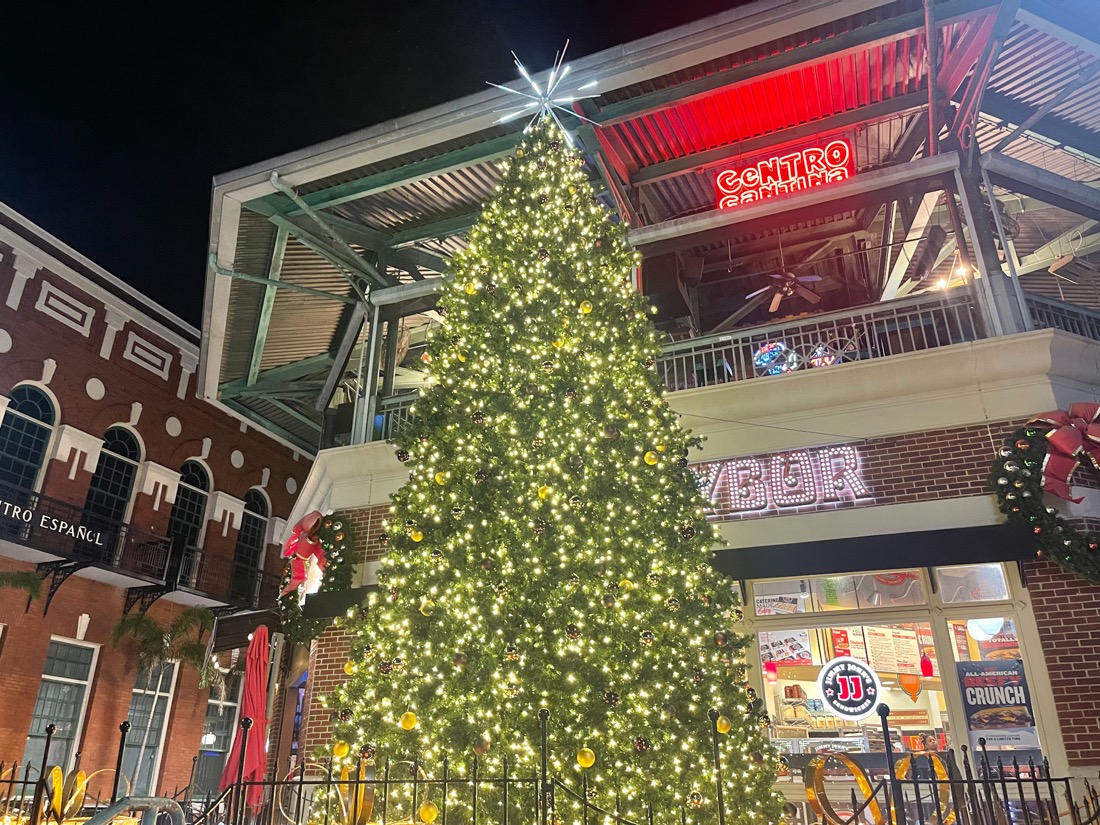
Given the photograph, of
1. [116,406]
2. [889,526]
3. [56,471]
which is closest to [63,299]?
[116,406]

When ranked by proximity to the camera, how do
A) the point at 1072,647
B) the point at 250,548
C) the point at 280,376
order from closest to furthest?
the point at 1072,647
the point at 280,376
the point at 250,548

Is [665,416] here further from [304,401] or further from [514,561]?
[304,401]

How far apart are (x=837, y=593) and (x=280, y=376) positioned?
1049 centimetres

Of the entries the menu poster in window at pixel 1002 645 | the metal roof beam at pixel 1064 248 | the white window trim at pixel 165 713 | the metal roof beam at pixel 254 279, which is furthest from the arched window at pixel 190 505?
the metal roof beam at pixel 1064 248

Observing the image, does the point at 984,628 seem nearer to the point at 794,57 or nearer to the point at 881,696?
the point at 881,696

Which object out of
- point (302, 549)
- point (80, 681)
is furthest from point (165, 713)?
point (302, 549)

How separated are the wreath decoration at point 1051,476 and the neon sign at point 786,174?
441 centimetres

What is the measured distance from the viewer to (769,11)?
825 cm

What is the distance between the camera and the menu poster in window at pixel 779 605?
834 centimetres

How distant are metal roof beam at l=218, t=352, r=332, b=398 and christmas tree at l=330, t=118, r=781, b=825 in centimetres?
761

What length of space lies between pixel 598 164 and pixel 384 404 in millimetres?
4844

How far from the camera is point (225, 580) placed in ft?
63.5

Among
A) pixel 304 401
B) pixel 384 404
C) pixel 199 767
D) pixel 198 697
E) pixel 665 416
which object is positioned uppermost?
pixel 304 401

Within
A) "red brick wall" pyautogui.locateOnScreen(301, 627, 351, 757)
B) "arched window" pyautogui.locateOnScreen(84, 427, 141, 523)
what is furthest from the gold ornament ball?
"arched window" pyautogui.locateOnScreen(84, 427, 141, 523)
